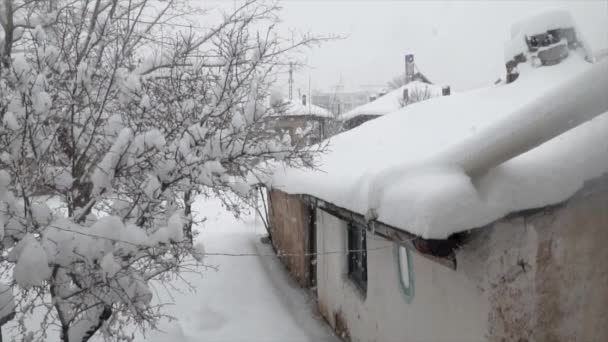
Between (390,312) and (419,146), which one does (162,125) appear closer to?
(419,146)

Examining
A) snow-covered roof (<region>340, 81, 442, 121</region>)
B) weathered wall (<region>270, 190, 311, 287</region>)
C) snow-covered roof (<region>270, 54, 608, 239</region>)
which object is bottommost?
weathered wall (<region>270, 190, 311, 287</region>)

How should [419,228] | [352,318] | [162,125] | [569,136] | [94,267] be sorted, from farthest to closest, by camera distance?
1. [352,318]
2. [162,125]
3. [94,267]
4. [569,136]
5. [419,228]

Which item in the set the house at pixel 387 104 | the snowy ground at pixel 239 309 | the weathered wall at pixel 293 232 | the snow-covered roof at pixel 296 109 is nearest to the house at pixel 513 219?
the snow-covered roof at pixel 296 109

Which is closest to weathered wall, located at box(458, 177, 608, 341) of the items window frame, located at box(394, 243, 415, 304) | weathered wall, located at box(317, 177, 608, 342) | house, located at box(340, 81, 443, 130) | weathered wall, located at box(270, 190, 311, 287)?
weathered wall, located at box(317, 177, 608, 342)

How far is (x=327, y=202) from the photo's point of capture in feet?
13.5

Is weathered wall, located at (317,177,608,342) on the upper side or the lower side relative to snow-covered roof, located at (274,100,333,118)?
lower

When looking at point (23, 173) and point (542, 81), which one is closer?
point (23, 173)

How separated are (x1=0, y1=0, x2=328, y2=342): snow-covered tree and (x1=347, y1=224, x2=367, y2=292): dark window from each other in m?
1.56

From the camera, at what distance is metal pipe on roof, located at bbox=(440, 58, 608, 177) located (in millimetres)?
1962

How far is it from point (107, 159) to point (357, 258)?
3.62 metres

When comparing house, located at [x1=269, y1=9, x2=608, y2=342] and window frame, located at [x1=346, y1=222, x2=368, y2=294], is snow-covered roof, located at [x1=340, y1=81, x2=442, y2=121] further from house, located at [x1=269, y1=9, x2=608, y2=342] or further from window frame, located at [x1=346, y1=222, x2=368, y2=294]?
house, located at [x1=269, y1=9, x2=608, y2=342]

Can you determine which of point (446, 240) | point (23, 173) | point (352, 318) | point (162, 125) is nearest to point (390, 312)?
point (352, 318)

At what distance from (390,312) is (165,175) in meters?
2.64

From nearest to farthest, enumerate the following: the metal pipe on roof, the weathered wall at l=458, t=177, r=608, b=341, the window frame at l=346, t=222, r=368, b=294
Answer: the metal pipe on roof
the weathered wall at l=458, t=177, r=608, b=341
the window frame at l=346, t=222, r=368, b=294
